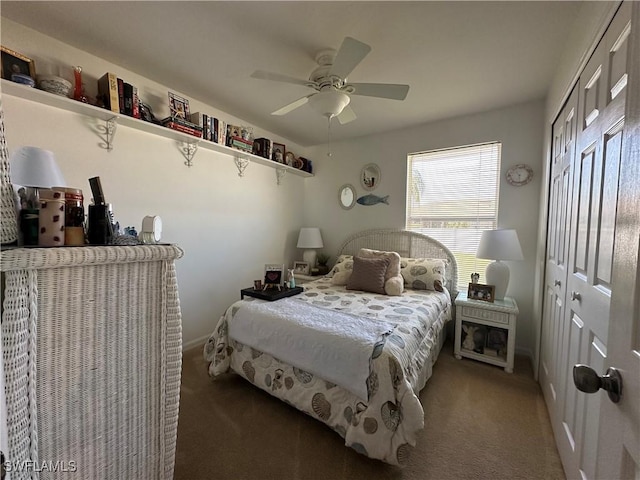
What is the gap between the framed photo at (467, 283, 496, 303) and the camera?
2.49m

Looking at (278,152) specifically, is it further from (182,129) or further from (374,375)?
(374,375)

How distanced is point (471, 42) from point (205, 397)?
309 centimetres

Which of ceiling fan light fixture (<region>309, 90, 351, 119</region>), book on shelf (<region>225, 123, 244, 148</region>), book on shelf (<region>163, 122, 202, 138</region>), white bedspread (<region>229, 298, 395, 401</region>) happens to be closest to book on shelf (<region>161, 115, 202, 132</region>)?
book on shelf (<region>163, 122, 202, 138</region>)

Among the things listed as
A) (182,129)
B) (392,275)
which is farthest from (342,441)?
(182,129)

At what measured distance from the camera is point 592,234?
3.60ft

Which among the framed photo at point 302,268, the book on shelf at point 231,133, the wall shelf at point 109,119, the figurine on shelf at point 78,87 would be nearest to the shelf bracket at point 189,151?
the wall shelf at point 109,119

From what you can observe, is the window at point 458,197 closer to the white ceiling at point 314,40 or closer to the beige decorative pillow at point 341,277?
the white ceiling at point 314,40

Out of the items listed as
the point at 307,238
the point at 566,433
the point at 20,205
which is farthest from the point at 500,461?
the point at 307,238

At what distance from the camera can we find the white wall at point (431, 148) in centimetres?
261

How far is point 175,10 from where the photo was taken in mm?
1540

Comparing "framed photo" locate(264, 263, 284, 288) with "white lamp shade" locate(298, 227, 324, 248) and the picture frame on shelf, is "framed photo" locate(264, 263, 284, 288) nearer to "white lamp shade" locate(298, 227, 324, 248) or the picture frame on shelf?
the picture frame on shelf

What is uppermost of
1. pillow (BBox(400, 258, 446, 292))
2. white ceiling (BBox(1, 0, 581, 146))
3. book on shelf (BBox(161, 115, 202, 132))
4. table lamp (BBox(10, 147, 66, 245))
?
white ceiling (BBox(1, 0, 581, 146))

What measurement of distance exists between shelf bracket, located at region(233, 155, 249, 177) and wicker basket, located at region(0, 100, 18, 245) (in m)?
2.51

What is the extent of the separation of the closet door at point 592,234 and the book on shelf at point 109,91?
2.76 m
